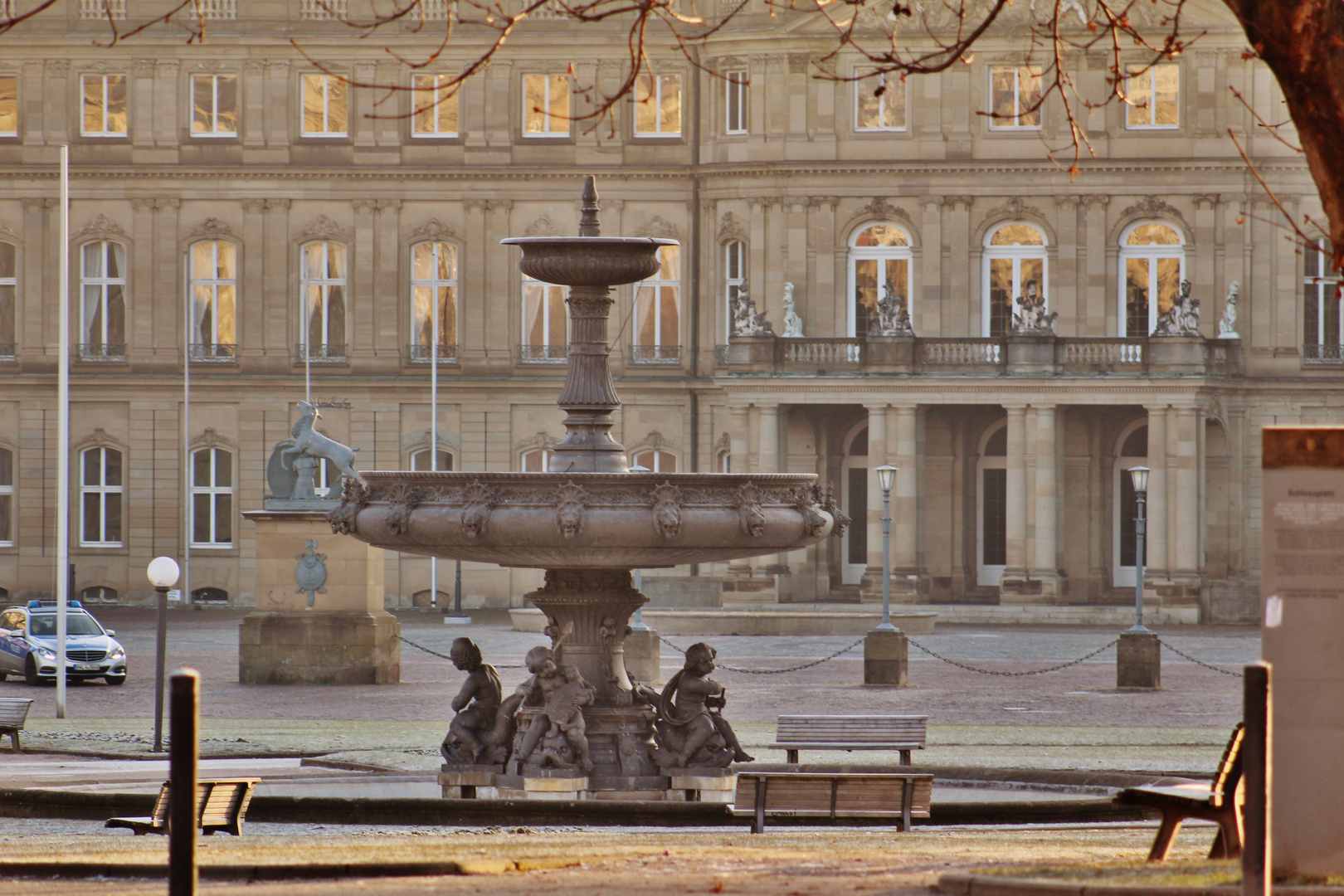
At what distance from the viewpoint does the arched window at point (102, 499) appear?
5459 cm

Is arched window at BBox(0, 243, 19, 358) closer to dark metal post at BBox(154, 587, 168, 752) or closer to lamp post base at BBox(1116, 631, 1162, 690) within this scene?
dark metal post at BBox(154, 587, 168, 752)

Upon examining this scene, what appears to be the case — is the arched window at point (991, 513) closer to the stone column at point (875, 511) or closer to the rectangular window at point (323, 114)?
the stone column at point (875, 511)

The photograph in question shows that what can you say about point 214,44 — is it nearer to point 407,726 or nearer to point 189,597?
point 189,597

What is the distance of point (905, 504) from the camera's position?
163 feet

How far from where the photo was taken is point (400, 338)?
178ft

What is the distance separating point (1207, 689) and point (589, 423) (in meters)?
15.8

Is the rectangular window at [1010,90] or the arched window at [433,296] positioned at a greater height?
the rectangular window at [1010,90]

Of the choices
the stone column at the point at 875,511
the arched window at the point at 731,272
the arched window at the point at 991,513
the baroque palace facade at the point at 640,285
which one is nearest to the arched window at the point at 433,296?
the baroque palace facade at the point at 640,285

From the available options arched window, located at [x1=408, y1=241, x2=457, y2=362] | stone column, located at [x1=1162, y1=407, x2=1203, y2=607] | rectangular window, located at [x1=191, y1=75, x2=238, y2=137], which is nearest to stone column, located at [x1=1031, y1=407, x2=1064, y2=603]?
stone column, located at [x1=1162, y1=407, x2=1203, y2=607]

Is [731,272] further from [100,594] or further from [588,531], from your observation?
[588,531]

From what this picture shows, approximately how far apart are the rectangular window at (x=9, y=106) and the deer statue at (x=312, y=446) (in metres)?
28.3

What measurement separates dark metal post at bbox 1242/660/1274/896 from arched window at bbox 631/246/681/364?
46287 millimetres

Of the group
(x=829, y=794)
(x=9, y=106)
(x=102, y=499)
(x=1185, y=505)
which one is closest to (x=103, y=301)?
(x=102, y=499)

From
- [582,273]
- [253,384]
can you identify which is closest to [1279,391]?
[253,384]
